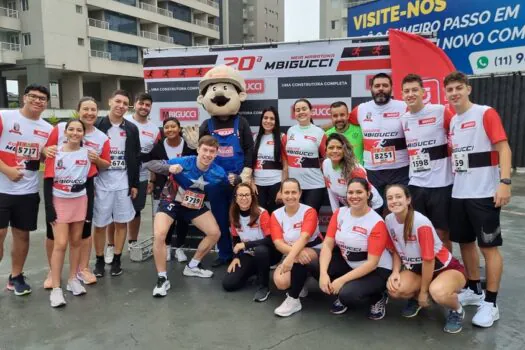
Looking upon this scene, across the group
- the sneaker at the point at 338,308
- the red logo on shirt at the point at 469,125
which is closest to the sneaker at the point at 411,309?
the sneaker at the point at 338,308

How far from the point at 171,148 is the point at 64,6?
26.8m

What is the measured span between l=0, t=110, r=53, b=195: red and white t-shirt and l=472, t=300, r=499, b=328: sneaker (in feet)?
12.1

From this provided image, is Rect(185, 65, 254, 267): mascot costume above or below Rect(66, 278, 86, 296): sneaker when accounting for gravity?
above

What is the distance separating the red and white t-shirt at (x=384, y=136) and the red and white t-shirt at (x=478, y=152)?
1.92ft

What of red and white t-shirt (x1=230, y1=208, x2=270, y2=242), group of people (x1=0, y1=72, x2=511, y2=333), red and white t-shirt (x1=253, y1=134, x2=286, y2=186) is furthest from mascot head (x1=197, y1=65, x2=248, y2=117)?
red and white t-shirt (x1=230, y1=208, x2=270, y2=242)

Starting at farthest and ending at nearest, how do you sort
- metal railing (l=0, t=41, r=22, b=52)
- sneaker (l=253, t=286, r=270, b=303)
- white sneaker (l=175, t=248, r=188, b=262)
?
metal railing (l=0, t=41, r=22, b=52) < white sneaker (l=175, t=248, r=188, b=262) < sneaker (l=253, t=286, r=270, b=303)

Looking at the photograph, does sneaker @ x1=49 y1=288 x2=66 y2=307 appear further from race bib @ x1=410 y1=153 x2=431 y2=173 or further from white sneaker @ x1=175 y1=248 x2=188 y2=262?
race bib @ x1=410 y1=153 x2=431 y2=173

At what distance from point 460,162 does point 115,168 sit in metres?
3.06

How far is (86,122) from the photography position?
3934 millimetres

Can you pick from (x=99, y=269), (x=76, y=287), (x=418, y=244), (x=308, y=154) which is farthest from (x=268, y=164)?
(x=76, y=287)

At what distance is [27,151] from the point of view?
3676 millimetres

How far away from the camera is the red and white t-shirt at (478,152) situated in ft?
10.2

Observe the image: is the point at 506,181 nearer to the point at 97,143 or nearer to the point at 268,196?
the point at 268,196

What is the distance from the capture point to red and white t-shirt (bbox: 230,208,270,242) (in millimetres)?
3771
